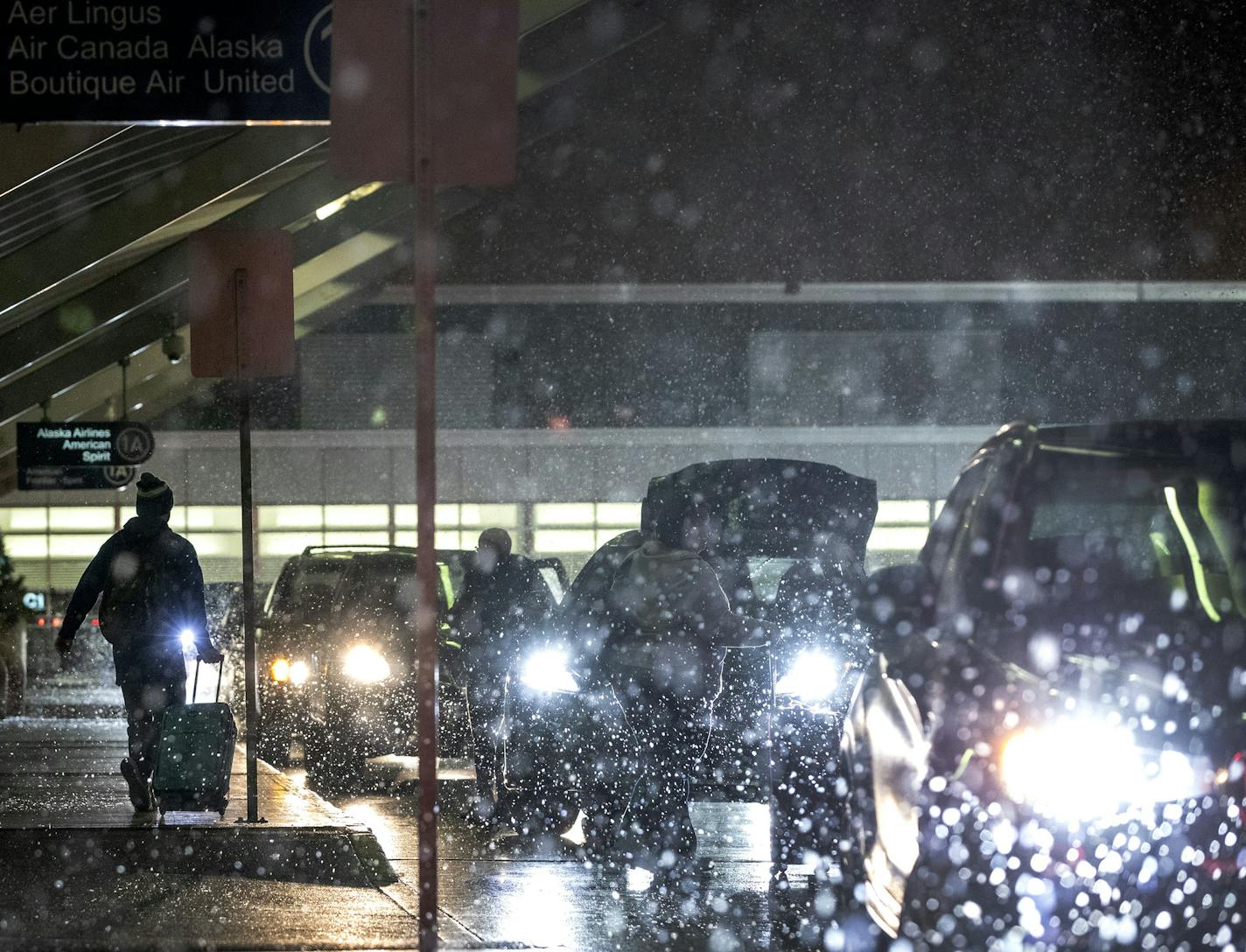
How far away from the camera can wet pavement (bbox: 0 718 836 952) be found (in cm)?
662

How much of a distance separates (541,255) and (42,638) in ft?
39.6

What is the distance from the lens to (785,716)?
845 cm

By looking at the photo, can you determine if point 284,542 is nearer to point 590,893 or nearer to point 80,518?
point 80,518

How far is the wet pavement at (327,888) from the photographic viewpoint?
21.7ft

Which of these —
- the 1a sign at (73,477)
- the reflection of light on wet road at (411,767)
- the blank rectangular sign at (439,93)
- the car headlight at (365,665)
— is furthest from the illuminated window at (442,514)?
the blank rectangular sign at (439,93)

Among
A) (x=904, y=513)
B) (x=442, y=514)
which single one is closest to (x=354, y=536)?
(x=442, y=514)

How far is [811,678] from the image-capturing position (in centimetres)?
905

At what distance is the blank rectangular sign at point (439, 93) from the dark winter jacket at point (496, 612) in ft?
17.5

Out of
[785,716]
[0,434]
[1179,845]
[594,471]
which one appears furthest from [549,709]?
[594,471]

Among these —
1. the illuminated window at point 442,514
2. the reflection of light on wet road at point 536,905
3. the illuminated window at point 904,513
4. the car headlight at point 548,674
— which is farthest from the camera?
the illuminated window at point 442,514

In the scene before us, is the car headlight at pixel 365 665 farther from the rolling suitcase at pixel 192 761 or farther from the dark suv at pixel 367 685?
the rolling suitcase at pixel 192 761

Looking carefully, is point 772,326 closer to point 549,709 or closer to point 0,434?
point 0,434

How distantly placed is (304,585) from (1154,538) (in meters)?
11.5

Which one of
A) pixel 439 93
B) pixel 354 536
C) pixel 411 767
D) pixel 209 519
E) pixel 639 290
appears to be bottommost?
pixel 411 767
